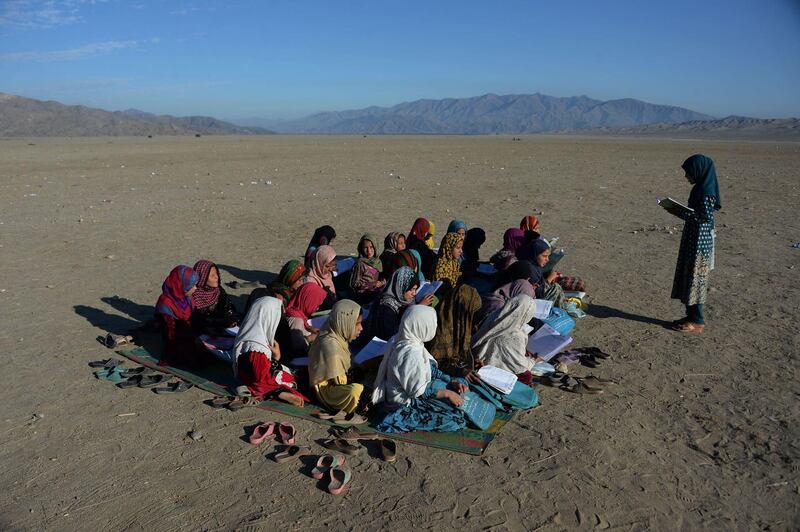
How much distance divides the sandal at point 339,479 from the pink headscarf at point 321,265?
2.76m

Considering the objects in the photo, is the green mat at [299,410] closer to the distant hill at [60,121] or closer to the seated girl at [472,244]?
the seated girl at [472,244]

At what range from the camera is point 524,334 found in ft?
17.0

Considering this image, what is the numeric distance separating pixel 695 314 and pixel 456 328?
2.91 metres

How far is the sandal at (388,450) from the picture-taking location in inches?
162

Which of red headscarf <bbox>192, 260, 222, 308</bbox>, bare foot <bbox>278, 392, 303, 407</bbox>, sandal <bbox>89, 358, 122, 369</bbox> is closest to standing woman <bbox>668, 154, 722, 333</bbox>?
bare foot <bbox>278, 392, 303, 407</bbox>

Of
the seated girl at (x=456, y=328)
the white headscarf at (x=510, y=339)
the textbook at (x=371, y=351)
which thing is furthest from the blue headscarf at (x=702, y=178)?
the textbook at (x=371, y=351)

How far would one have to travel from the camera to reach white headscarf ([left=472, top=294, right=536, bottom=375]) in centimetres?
511

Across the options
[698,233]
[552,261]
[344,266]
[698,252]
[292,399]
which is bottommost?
[292,399]

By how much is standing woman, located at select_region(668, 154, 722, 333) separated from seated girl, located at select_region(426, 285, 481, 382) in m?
2.61

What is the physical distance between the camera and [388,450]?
417 centimetres

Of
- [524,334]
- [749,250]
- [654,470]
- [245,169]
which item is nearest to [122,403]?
[524,334]

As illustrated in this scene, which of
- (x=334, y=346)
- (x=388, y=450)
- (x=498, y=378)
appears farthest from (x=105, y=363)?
(x=498, y=378)

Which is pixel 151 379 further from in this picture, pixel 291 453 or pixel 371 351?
pixel 371 351

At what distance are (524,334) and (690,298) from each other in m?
2.24
